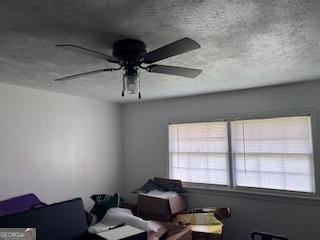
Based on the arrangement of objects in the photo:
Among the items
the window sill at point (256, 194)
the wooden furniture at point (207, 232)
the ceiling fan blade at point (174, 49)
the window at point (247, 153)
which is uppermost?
the ceiling fan blade at point (174, 49)

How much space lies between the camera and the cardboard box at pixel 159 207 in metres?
3.81

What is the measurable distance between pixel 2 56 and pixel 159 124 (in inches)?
112

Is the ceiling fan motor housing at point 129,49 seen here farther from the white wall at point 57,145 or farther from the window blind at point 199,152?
the window blind at point 199,152

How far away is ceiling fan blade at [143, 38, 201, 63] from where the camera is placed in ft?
5.23

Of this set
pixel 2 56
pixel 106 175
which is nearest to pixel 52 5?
pixel 2 56

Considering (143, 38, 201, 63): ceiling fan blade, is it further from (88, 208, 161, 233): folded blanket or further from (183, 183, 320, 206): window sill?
(183, 183, 320, 206): window sill

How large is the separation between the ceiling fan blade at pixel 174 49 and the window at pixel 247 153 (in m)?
2.42

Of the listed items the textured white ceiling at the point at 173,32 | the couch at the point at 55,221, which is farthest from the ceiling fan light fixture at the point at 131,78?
the couch at the point at 55,221

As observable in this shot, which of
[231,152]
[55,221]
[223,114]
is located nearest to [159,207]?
[231,152]

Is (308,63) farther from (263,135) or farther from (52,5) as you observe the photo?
(52,5)

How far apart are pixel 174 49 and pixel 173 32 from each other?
234 millimetres

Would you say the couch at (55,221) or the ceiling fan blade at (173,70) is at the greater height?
the ceiling fan blade at (173,70)

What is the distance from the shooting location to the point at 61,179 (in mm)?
3926

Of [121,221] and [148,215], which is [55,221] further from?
[148,215]
